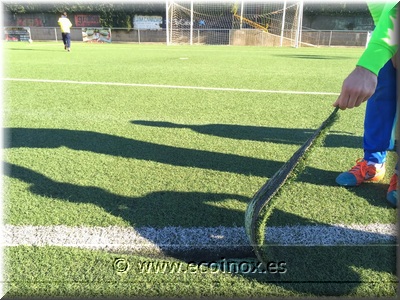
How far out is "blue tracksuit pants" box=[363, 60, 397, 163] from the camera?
2074mm

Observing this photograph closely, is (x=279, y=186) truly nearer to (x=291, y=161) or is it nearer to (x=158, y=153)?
(x=291, y=161)

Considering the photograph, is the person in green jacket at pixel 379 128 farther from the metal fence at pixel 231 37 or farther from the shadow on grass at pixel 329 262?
the metal fence at pixel 231 37

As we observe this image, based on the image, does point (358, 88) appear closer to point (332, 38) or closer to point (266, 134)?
point (266, 134)

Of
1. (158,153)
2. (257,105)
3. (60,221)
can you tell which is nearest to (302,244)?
(60,221)

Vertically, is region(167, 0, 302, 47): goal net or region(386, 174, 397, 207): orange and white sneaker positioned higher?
region(167, 0, 302, 47): goal net

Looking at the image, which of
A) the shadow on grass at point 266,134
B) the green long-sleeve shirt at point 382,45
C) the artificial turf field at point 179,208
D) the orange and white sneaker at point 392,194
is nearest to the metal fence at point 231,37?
the shadow on grass at point 266,134

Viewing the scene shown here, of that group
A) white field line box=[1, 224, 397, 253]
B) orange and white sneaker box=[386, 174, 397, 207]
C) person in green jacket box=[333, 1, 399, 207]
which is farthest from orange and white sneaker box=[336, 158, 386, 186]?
white field line box=[1, 224, 397, 253]

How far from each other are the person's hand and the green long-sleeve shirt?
4 cm

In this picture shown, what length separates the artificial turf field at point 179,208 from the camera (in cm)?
136

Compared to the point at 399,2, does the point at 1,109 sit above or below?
below

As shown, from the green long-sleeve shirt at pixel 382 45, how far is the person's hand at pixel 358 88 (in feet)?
0.13

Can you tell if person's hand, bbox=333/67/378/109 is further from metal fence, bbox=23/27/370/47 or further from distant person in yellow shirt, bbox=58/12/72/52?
metal fence, bbox=23/27/370/47

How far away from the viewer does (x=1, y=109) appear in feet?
Result: 13.2

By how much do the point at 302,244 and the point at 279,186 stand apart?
1.56 ft
